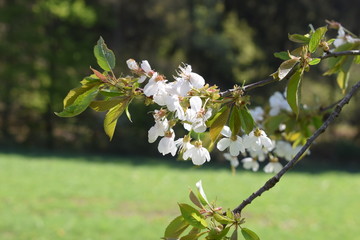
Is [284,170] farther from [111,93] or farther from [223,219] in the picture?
[111,93]

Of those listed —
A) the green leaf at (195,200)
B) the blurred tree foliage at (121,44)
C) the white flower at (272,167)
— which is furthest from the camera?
the blurred tree foliage at (121,44)

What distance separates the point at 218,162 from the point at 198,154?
11.7 meters

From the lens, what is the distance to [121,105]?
0.71 meters

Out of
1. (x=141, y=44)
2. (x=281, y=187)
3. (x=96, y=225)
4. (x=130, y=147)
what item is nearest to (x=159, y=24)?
(x=141, y=44)

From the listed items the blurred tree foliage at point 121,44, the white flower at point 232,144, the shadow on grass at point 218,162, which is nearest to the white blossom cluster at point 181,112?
the white flower at point 232,144

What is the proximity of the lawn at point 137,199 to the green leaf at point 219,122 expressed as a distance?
462 cm

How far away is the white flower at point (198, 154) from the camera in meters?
0.73

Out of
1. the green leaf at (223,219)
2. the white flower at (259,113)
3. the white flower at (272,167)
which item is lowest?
the green leaf at (223,219)

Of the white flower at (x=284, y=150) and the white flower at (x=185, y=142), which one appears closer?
the white flower at (x=185, y=142)

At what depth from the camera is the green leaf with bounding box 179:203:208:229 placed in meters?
0.72

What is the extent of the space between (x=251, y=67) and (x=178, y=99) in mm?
12774

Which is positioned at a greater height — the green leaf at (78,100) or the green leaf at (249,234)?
the green leaf at (78,100)

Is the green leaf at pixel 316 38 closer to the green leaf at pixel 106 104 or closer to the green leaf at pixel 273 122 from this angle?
the green leaf at pixel 106 104

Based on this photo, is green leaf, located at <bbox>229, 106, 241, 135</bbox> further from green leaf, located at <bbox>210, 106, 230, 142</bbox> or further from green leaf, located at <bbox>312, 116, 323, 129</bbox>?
green leaf, located at <bbox>312, 116, 323, 129</bbox>
